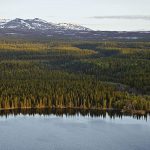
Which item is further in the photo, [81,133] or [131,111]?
[131,111]

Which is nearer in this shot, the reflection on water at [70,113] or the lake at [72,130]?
the lake at [72,130]

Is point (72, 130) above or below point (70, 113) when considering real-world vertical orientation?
below

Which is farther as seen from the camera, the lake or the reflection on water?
the reflection on water

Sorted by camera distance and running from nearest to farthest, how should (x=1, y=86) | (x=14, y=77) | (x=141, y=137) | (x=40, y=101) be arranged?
(x=141, y=137), (x=40, y=101), (x=1, y=86), (x=14, y=77)

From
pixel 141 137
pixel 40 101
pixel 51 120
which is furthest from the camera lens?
pixel 40 101

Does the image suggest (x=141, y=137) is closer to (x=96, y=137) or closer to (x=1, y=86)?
(x=96, y=137)

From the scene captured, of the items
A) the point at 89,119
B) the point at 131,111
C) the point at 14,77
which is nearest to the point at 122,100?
the point at 131,111

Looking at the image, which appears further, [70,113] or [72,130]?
[70,113]
